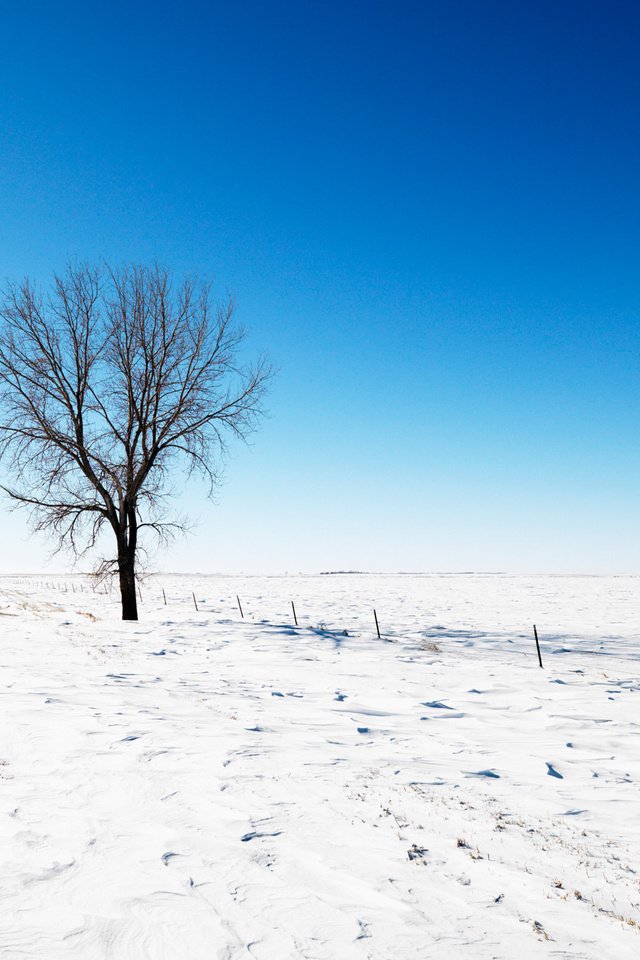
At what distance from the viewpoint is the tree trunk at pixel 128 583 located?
2008cm

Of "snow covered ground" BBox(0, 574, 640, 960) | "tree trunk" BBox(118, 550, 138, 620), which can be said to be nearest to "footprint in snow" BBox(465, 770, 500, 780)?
"snow covered ground" BBox(0, 574, 640, 960)

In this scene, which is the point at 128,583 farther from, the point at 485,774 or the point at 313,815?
the point at 313,815

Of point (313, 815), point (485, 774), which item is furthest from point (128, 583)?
point (313, 815)

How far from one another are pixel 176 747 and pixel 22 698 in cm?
322

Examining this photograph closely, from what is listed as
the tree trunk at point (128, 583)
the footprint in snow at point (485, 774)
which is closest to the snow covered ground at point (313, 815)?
the footprint in snow at point (485, 774)

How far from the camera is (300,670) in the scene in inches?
459

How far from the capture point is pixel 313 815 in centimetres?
468

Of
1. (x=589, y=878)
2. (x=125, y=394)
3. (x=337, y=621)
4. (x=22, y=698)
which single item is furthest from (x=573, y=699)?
(x=125, y=394)

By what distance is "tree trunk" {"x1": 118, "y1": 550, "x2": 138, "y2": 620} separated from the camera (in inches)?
790

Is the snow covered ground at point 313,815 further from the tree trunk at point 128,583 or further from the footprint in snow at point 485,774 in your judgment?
the tree trunk at point 128,583

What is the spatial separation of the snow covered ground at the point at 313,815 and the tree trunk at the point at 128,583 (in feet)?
29.4

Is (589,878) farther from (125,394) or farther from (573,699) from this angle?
(125,394)

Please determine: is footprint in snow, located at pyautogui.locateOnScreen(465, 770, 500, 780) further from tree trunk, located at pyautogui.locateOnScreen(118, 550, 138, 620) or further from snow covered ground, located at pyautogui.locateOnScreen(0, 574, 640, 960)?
tree trunk, located at pyautogui.locateOnScreen(118, 550, 138, 620)

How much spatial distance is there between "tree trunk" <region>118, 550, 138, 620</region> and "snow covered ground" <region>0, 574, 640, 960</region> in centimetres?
895
